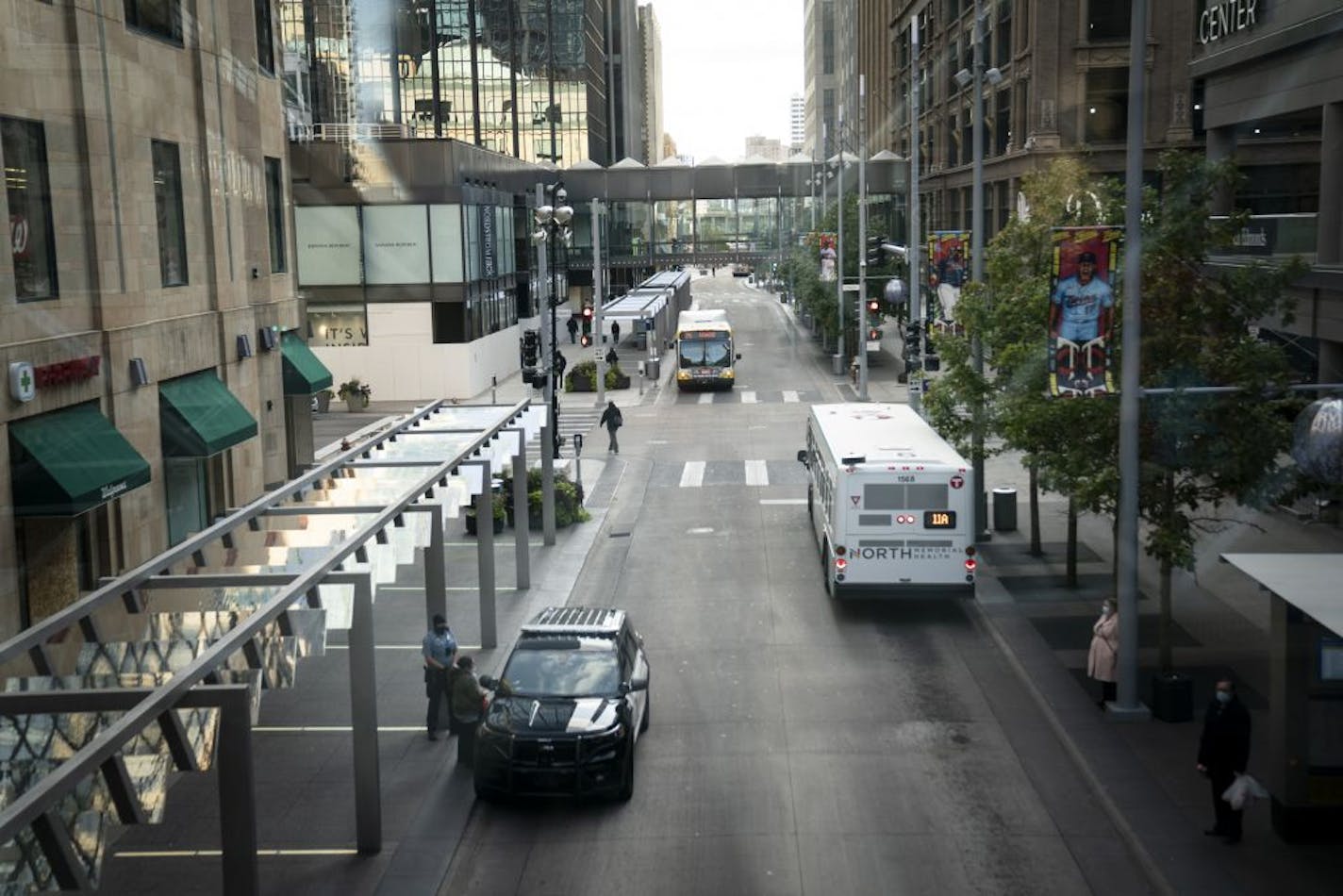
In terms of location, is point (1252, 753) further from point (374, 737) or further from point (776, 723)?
point (374, 737)

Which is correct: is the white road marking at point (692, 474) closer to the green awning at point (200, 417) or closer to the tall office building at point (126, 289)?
the tall office building at point (126, 289)

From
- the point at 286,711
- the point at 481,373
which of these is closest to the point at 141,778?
the point at 286,711

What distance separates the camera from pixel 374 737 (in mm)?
13602

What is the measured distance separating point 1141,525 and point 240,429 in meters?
17.4

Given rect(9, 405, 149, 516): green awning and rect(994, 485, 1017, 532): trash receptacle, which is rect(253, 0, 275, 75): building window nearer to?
rect(9, 405, 149, 516): green awning

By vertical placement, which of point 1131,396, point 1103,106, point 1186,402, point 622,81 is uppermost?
point 622,81

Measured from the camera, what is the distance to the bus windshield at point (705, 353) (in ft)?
188

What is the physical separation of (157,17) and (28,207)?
5419 mm

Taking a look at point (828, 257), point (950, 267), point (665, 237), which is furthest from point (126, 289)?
point (665, 237)

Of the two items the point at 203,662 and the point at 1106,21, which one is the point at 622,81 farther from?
the point at 203,662

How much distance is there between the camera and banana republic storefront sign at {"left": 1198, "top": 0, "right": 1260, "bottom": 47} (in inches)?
1045

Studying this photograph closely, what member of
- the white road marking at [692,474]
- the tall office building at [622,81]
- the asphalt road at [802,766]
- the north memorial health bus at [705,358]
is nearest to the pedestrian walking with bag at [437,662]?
the asphalt road at [802,766]

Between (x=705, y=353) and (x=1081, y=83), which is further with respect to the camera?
(x=705, y=353)

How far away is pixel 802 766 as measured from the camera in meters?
16.2
